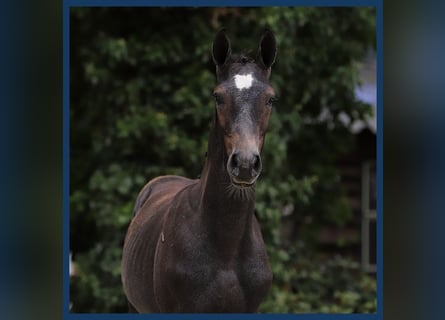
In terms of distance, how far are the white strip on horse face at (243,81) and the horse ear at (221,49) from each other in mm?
165

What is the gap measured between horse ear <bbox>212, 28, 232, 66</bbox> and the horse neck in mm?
266

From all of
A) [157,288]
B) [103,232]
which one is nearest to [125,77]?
[103,232]

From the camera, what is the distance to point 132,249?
13.8ft

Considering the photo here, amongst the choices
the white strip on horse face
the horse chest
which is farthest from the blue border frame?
the horse chest

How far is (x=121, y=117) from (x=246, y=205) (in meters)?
4.87

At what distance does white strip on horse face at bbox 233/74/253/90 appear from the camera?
9.70 feet

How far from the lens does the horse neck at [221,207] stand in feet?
10.4

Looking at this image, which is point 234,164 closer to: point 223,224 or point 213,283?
point 223,224

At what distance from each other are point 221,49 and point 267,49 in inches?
7.8

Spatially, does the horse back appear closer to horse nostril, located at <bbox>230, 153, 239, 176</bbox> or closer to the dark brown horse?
the dark brown horse
